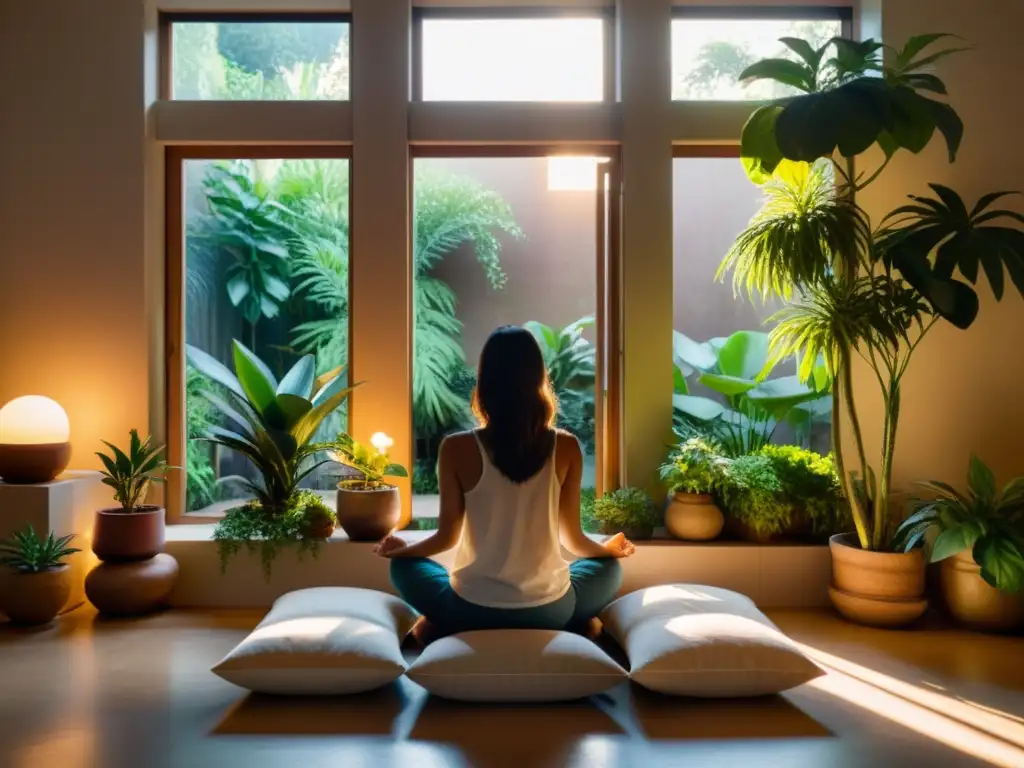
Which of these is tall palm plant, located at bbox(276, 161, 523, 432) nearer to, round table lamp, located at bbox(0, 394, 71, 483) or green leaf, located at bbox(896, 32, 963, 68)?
round table lamp, located at bbox(0, 394, 71, 483)

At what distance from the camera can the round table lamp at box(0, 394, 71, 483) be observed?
383 centimetres

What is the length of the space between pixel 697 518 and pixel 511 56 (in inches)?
105

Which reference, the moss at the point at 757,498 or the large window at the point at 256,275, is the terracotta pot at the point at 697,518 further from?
the large window at the point at 256,275

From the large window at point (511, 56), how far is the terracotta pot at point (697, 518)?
224 centimetres

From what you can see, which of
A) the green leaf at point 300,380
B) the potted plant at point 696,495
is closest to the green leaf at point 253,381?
the green leaf at point 300,380

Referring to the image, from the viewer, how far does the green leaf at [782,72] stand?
3.69 metres

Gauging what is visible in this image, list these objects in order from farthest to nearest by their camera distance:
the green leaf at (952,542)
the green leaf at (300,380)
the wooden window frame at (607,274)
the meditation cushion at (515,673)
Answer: the wooden window frame at (607,274) < the green leaf at (300,380) < the green leaf at (952,542) < the meditation cushion at (515,673)

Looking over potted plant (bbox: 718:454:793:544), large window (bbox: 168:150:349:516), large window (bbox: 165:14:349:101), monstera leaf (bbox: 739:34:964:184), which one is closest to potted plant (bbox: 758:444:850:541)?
potted plant (bbox: 718:454:793:544)

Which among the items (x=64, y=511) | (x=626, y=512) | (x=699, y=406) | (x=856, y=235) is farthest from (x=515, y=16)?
(x=64, y=511)

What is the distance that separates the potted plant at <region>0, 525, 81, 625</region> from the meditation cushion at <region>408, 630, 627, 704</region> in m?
1.89

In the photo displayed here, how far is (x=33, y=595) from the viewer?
3617 millimetres

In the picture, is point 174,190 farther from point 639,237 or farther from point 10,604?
point 639,237

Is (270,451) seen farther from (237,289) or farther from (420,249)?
(420,249)

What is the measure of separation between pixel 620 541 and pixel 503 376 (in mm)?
876
